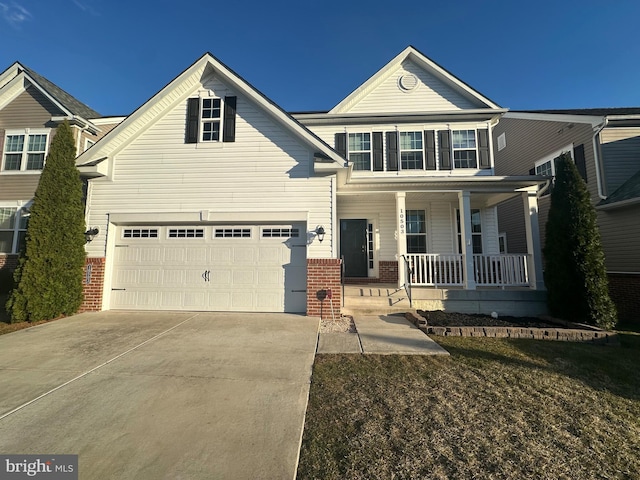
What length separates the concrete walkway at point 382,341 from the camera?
186 inches

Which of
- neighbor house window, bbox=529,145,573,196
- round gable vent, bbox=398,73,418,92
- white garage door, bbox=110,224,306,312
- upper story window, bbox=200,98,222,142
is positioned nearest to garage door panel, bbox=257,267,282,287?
white garage door, bbox=110,224,306,312

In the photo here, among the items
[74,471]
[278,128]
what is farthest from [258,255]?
[74,471]

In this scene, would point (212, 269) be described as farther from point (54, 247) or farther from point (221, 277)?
point (54, 247)

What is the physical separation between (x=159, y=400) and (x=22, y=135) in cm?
1290

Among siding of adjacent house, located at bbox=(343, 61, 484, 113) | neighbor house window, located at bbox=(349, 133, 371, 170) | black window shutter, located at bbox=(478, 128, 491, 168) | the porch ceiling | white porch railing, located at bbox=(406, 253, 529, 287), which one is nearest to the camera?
white porch railing, located at bbox=(406, 253, 529, 287)

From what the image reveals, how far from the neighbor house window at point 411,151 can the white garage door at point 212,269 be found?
5468 mm

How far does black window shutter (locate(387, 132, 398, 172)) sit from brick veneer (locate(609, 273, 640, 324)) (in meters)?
7.70

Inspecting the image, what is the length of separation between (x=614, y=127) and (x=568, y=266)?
724cm

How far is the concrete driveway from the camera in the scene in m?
2.23

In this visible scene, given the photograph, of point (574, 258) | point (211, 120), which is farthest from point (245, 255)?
point (574, 258)

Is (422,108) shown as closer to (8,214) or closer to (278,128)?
(278,128)

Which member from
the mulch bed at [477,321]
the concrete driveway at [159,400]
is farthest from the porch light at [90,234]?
the mulch bed at [477,321]

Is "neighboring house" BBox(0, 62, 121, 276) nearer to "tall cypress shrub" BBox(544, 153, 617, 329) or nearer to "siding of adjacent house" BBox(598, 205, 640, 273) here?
"tall cypress shrub" BBox(544, 153, 617, 329)

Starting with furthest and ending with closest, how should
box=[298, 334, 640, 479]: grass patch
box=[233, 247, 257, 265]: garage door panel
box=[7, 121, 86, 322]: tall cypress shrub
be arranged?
box=[233, 247, 257, 265]: garage door panel < box=[7, 121, 86, 322]: tall cypress shrub < box=[298, 334, 640, 479]: grass patch
